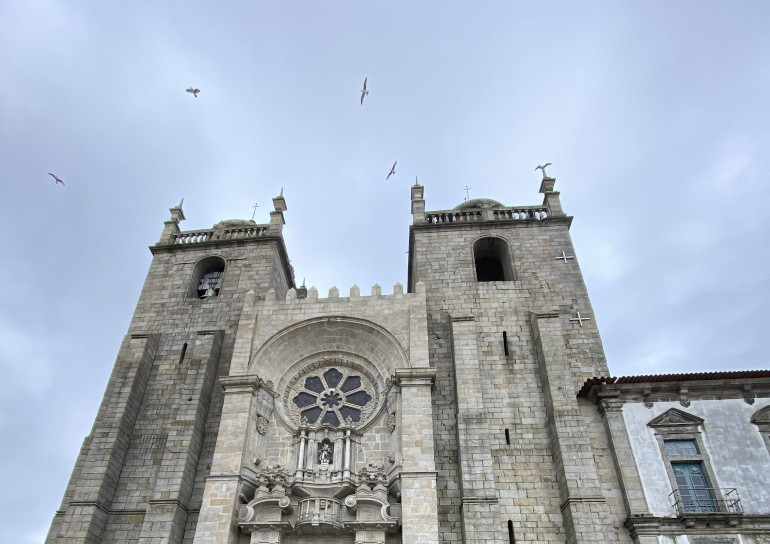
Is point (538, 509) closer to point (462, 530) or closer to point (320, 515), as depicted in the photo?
point (462, 530)

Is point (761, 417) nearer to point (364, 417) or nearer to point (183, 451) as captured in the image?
point (364, 417)

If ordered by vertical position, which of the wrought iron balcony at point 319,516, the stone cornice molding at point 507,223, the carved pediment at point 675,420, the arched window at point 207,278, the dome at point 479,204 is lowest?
the wrought iron balcony at point 319,516

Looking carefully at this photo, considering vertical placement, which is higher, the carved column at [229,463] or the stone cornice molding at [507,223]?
the stone cornice molding at [507,223]

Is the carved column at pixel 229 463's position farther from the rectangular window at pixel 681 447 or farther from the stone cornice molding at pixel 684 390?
the rectangular window at pixel 681 447

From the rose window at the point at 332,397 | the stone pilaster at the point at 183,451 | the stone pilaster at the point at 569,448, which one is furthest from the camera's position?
the rose window at the point at 332,397

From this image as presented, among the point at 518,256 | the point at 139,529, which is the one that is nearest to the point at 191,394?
the point at 139,529

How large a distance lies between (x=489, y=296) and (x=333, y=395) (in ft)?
21.9

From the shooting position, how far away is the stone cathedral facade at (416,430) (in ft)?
49.5

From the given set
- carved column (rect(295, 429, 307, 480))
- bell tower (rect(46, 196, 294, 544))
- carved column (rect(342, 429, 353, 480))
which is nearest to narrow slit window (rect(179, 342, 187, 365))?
bell tower (rect(46, 196, 294, 544))

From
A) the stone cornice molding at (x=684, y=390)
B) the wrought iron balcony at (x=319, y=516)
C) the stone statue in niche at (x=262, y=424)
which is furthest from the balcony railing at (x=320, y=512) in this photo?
the stone cornice molding at (x=684, y=390)

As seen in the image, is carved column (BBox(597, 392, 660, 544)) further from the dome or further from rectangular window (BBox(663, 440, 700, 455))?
the dome

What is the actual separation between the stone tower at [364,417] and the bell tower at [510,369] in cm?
6

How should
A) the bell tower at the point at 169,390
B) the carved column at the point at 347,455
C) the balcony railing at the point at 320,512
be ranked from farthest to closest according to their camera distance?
the bell tower at the point at 169,390 → the carved column at the point at 347,455 → the balcony railing at the point at 320,512

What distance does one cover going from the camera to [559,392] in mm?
17219
